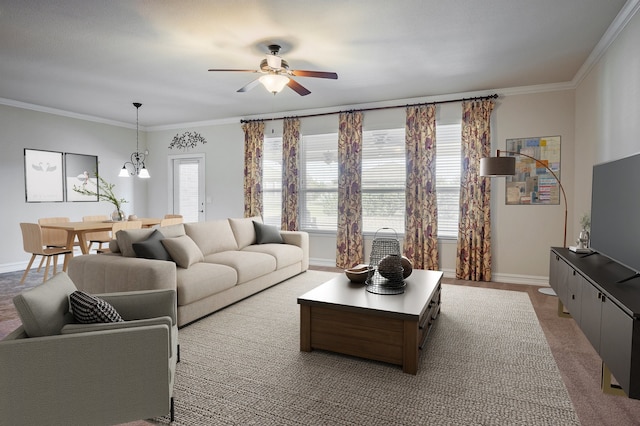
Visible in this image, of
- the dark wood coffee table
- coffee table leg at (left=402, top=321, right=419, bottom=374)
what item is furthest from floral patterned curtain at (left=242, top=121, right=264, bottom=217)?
coffee table leg at (left=402, top=321, right=419, bottom=374)

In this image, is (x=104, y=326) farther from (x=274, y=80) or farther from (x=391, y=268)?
(x=274, y=80)

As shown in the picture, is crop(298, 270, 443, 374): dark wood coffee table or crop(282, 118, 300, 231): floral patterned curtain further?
crop(282, 118, 300, 231): floral patterned curtain

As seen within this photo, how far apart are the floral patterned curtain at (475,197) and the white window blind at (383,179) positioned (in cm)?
93

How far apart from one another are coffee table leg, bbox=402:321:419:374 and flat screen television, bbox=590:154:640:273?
1450 mm

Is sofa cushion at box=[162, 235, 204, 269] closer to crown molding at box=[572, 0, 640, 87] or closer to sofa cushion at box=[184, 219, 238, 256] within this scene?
sofa cushion at box=[184, 219, 238, 256]

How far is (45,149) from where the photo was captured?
20.9 ft

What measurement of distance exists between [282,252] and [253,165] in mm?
2519

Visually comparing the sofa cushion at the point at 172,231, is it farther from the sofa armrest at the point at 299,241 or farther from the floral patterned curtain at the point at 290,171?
the floral patterned curtain at the point at 290,171

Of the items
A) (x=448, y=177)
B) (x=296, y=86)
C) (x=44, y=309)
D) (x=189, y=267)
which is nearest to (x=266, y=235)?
Answer: (x=189, y=267)

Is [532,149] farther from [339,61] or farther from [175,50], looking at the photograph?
[175,50]

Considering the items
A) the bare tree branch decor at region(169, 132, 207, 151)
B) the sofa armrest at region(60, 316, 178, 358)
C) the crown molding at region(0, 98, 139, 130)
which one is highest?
the crown molding at region(0, 98, 139, 130)

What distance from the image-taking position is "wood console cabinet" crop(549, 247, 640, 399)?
1728 millimetres

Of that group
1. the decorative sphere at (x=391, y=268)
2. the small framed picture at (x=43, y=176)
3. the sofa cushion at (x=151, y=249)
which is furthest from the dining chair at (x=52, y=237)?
A: the decorative sphere at (x=391, y=268)

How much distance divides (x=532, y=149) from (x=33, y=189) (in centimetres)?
794
